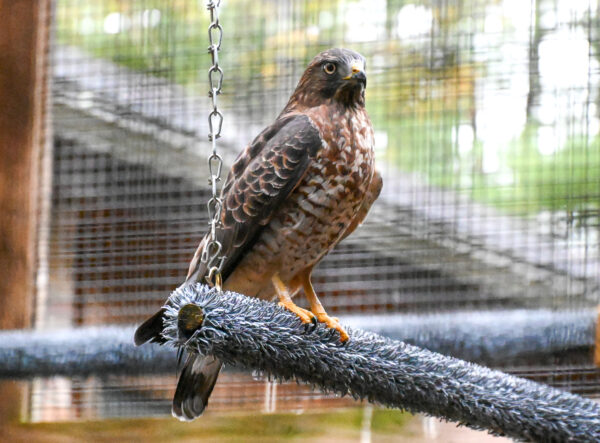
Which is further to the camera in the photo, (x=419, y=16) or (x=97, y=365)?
(x=419, y=16)

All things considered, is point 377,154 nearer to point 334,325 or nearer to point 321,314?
point 321,314

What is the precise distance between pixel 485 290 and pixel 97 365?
1.37m

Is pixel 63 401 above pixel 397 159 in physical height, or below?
below

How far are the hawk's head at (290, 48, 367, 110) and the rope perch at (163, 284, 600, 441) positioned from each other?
0.61 m

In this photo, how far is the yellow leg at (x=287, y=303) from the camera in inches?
62.7

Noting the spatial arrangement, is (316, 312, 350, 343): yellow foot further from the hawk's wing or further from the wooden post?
the wooden post

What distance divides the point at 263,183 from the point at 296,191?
0.26ft

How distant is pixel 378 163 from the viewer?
9.39ft

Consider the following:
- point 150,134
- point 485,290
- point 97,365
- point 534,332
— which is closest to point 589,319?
point 534,332

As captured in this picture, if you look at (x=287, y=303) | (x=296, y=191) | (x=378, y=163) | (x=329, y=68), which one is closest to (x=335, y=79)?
(x=329, y=68)

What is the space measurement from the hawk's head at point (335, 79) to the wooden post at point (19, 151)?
1153 millimetres

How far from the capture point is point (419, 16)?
289 centimetres

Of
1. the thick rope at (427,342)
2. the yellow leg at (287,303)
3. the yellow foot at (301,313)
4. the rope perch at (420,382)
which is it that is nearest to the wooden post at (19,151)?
the thick rope at (427,342)

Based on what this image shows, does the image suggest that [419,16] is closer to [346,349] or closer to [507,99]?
[507,99]
